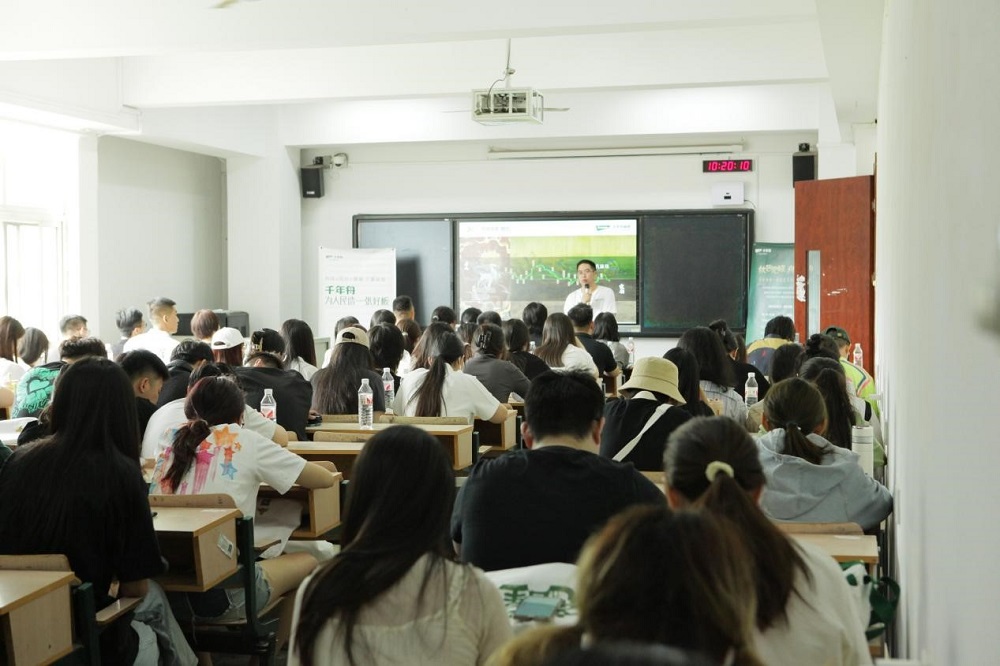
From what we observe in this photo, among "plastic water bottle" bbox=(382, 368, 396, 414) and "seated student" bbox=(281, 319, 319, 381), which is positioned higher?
"seated student" bbox=(281, 319, 319, 381)

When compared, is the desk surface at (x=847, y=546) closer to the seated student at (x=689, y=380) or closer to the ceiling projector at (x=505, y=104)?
the seated student at (x=689, y=380)

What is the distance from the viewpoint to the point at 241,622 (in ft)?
12.5

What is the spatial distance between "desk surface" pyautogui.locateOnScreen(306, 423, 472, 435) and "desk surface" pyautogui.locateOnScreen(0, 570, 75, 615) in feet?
8.25

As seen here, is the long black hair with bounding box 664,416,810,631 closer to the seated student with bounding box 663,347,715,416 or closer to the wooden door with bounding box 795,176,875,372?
the seated student with bounding box 663,347,715,416

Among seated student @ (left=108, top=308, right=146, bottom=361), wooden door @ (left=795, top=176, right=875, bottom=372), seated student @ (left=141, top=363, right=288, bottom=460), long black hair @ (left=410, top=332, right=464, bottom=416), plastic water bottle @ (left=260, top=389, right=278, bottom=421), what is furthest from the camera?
wooden door @ (left=795, top=176, right=875, bottom=372)

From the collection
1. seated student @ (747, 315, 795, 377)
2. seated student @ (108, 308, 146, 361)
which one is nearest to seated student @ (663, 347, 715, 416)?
seated student @ (747, 315, 795, 377)

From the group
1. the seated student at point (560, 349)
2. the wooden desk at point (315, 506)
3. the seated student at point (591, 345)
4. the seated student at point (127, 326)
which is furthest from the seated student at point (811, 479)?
the seated student at point (127, 326)

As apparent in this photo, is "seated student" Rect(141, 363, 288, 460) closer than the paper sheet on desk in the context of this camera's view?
No

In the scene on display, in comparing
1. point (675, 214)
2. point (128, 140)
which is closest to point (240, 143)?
point (128, 140)

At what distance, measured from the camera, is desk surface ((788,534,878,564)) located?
288 centimetres

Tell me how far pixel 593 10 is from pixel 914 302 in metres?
4.12

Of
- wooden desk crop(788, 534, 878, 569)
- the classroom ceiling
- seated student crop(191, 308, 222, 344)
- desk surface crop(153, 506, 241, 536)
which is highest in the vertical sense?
the classroom ceiling

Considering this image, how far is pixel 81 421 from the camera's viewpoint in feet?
10.3

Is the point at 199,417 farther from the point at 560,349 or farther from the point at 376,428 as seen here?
the point at 560,349
